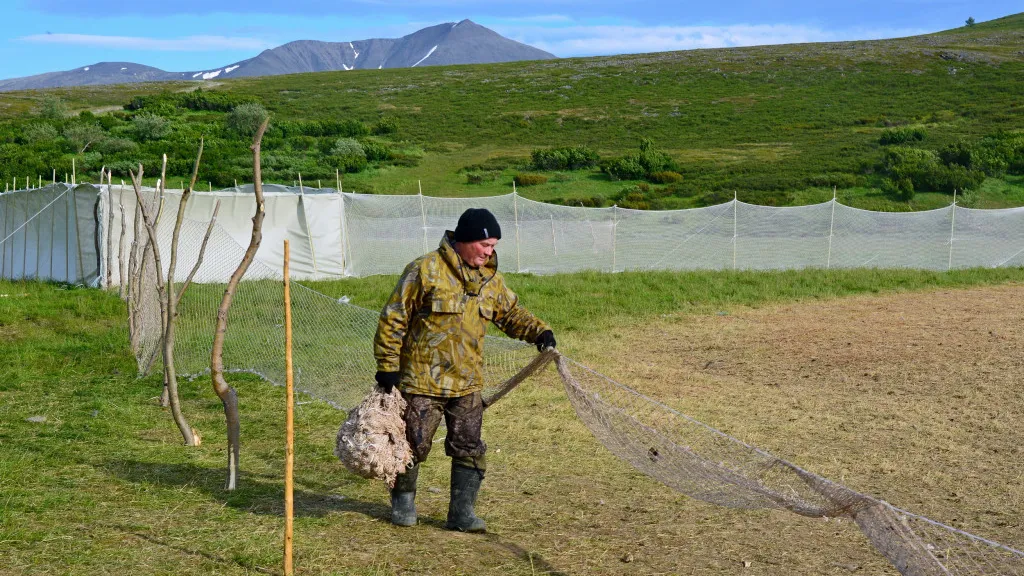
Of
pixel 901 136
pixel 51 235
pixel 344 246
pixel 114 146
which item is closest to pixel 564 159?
Answer: pixel 901 136

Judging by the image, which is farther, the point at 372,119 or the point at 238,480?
the point at 372,119

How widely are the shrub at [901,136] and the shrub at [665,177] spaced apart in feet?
30.4

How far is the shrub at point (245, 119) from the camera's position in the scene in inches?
1635

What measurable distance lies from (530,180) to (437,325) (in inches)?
Answer: 1083

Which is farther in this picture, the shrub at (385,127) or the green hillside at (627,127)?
the shrub at (385,127)

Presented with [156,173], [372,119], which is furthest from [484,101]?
[156,173]

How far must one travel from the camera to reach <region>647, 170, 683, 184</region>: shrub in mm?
32000

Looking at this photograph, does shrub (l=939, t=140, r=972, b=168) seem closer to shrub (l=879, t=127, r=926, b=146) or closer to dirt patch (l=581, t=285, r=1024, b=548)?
shrub (l=879, t=127, r=926, b=146)

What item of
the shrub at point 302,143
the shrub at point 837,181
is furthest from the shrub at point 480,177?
the shrub at point 837,181

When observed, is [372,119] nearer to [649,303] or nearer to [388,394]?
[649,303]

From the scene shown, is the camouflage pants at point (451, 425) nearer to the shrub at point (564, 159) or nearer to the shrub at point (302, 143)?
the shrub at point (564, 159)

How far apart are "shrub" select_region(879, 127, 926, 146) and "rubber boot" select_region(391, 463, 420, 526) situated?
115 ft

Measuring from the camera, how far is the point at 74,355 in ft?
31.4

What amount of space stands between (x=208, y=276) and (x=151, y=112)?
33.2 m
